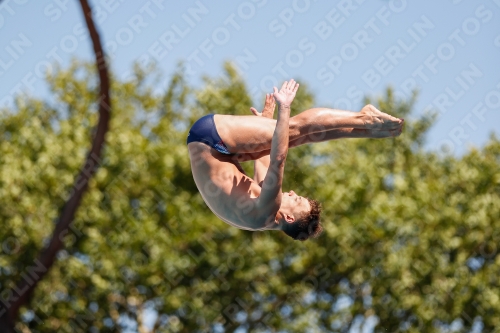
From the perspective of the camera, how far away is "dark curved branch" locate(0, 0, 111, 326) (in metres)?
4.25

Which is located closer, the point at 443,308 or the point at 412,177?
the point at 443,308

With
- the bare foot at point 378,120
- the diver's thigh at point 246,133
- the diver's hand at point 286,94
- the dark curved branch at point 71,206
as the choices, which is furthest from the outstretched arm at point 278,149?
the dark curved branch at point 71,206

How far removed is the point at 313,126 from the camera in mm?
5715

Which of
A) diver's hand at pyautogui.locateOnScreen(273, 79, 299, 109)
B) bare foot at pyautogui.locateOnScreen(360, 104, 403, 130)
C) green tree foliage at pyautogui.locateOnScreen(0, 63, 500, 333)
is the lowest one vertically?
green tree foliage at pyautogui.locateOnScreen(0, 63, 500, 333)

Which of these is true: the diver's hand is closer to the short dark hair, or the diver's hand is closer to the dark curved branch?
the short dark hair

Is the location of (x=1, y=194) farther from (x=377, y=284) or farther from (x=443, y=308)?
(x=443, y=308)

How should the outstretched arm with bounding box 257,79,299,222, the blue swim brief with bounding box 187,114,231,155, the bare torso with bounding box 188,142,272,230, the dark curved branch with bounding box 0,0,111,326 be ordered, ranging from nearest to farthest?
1. the dark curved branch with bounding box 0,0,111,326
2. the outstretched arm with bounding box 257,79,299,222
3. the bare torso with bounding box 188,142,272,230
4. the blue swim brief with bounding box 187,114,231,155

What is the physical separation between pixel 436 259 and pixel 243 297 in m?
4.66

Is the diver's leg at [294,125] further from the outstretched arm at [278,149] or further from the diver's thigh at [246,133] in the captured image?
the outstretched arm at [278,149]

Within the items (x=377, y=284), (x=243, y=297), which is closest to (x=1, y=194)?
(x=243, y=297)

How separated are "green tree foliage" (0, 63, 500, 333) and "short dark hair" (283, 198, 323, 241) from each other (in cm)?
1114

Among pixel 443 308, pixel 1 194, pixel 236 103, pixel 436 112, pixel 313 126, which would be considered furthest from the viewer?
pixel 436 112

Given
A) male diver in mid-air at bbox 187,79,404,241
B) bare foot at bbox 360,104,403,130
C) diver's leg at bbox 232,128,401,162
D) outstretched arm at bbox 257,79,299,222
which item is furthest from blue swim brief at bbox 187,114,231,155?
bare foot at bbox 360,104,403,130

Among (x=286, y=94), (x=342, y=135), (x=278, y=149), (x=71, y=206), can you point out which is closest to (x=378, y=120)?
(x=342, y=135)
